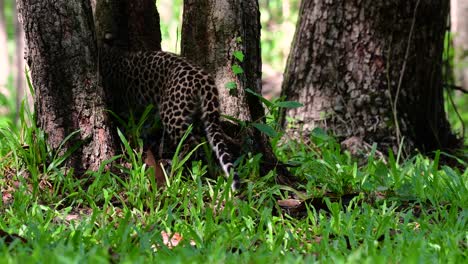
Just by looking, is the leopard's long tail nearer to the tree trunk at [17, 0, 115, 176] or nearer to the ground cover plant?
the ground cover plant

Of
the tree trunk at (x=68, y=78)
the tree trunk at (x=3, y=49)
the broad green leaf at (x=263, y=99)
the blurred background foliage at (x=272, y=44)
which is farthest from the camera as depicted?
the tree trunk at (x=3, y=49)

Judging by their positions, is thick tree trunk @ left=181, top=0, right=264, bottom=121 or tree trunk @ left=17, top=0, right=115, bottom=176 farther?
thick tree trunk @ left=181, top=0, right=264, bottom=121

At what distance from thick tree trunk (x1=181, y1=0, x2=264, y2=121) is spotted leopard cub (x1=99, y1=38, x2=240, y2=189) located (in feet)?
0.34

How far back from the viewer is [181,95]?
16.5 ft

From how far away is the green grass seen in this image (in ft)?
11.0

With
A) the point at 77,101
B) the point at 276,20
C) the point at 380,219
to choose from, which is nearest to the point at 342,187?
the point at 380,219

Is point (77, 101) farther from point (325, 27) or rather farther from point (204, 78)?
point (325, 27)

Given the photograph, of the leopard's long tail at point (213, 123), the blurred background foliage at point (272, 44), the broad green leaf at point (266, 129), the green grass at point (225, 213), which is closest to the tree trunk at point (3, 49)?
the blurred background foliage at point (272, 44)

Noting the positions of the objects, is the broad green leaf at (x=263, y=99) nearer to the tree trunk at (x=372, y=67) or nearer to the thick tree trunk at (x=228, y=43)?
the thick tree trunk at (x=228, y=43)

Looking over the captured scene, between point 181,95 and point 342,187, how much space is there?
1.23 metres

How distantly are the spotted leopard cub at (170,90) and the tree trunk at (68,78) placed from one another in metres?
0.27

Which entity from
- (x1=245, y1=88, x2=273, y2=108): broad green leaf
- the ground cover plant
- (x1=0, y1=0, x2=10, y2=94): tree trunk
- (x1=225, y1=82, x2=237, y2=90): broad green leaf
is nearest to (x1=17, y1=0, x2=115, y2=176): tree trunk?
the ground cover plant

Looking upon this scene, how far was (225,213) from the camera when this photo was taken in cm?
410

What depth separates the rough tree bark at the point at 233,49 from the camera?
4953 mm
